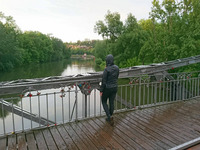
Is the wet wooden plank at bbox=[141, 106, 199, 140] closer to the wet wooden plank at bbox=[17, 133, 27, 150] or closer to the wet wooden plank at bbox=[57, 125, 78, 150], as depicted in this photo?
the wet wooden plank at bbox=[57, 125, 78, 150]

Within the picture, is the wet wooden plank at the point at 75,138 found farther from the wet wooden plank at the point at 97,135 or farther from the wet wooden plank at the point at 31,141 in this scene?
the wet wooden plank at the point at 31,141

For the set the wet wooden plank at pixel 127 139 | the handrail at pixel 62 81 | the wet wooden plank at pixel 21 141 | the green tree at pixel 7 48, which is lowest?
the wet wooden plank at pixel 127 139

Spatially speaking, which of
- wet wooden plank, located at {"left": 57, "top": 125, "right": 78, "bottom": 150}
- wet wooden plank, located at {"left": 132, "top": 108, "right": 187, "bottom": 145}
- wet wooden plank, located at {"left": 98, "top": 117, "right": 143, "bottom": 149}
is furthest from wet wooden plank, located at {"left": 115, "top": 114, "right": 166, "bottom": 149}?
wet wooden plank, located at {"left": 57, "top": 125, "right": 78, "bottom": 150}

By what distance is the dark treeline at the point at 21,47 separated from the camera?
106 ft

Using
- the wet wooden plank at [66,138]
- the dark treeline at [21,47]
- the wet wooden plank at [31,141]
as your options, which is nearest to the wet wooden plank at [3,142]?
the wet wooden plank at [31,141]

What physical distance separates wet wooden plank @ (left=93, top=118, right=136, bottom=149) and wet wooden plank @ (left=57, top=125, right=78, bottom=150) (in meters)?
0.89

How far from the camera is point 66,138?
3.71m

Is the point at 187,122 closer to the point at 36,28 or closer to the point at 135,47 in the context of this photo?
the point at 135,47

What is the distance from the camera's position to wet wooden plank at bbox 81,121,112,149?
344 cm

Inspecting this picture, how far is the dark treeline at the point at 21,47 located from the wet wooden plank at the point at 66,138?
32.0 metres

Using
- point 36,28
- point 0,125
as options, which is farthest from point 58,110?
point 36,28

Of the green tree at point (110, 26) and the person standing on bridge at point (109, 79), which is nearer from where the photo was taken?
the person standing on bridge at point (109, 79)

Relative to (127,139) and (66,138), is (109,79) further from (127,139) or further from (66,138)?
(66,138)

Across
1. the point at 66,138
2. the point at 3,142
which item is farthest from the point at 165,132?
the point at 3,142
